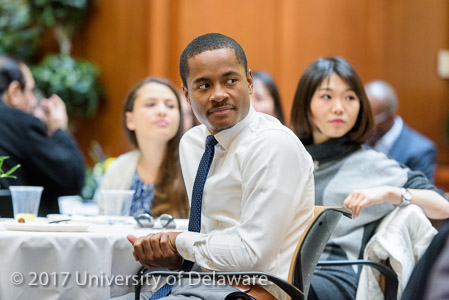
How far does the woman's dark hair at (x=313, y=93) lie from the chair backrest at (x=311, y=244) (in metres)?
0.97

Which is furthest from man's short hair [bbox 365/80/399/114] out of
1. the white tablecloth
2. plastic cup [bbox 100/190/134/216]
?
the white tablecloth

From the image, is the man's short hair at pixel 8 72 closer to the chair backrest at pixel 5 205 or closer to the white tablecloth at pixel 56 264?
the chair backrest at pixel 5 205

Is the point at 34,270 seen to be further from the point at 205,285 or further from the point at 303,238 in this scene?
the point at 303,238

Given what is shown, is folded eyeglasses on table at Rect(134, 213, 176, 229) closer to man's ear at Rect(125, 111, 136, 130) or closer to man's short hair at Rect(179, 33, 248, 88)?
man's short hair at Rect(179, 33, 248, 88)

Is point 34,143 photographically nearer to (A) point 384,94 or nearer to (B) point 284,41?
(B) point 284,41

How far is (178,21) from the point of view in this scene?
19.6ft

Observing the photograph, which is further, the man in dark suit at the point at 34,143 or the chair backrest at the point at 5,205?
the man in dark suit at the point at 34,143

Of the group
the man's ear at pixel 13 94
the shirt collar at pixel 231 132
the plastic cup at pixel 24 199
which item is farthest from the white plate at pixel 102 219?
the man's ear at pixel 13 94

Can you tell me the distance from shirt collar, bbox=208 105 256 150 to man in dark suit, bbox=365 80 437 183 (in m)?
2.06

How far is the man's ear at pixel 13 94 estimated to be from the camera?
13.0 ft

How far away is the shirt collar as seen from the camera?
6.28ft

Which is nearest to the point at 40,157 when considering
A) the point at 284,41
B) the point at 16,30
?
the point at 284,41

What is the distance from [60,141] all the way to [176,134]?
3.42 ft

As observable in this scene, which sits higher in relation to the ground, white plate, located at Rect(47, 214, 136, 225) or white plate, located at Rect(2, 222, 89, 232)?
white plate, located at Rect(2, 222, 89, 232)
